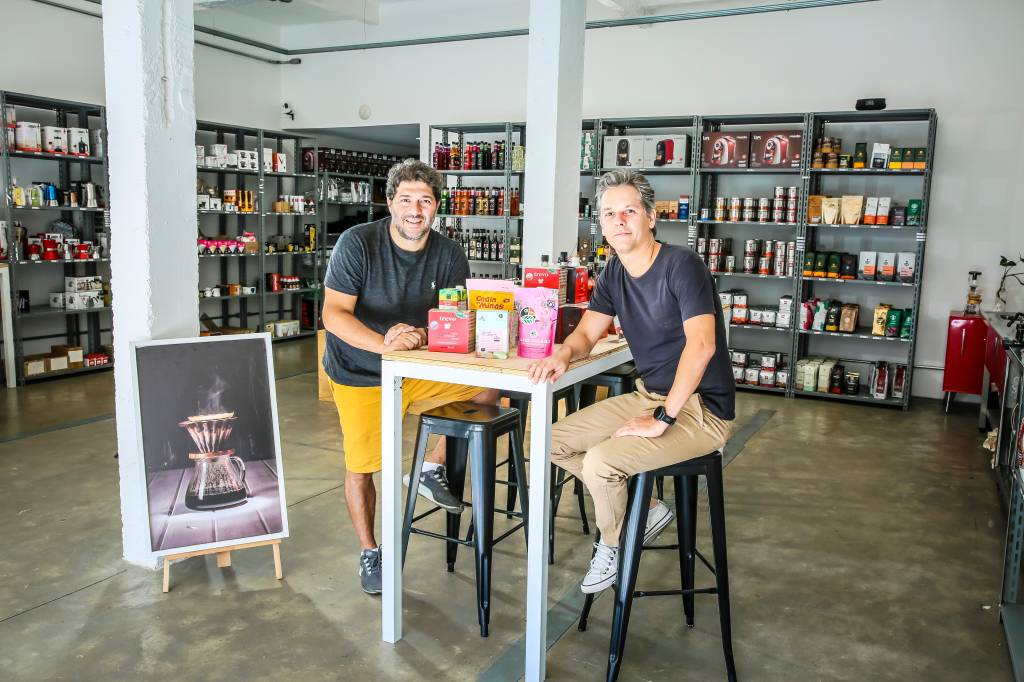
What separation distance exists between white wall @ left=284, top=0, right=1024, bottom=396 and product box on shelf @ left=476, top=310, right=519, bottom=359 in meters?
5.64

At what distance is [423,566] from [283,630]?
0.73 m

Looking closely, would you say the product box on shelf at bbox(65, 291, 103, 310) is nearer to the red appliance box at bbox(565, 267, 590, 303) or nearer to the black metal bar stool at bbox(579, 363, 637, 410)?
the red appliance box at bbox(565, 267, 590, 303)

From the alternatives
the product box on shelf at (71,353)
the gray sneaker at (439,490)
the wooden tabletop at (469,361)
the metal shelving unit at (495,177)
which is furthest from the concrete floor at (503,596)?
the metal shelving unit at (495,177)

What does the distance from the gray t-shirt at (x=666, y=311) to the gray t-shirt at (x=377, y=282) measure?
0.79 m

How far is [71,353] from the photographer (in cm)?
735

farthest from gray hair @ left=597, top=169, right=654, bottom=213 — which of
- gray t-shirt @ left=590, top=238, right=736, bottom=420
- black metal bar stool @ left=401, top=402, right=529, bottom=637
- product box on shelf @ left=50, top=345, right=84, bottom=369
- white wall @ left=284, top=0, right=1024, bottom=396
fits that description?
product box on shelf @ left=50, top=345, right=84, bottom=369

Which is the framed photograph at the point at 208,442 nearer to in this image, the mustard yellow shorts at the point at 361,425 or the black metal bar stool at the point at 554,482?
the mustard yellow shorts at the point at 361,425

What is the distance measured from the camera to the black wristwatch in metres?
2.59

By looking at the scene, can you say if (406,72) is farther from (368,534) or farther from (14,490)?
(368,534)

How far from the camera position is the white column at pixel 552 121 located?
5.12 m

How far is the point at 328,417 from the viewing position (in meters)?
6.06

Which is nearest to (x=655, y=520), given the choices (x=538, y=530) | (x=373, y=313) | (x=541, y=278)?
(x=538, y=530)

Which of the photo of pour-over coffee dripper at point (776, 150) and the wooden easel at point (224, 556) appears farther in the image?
the photo of pour-over coffee dripper at point (776, 150)

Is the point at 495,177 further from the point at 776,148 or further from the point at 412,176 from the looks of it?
the point at 412,176
